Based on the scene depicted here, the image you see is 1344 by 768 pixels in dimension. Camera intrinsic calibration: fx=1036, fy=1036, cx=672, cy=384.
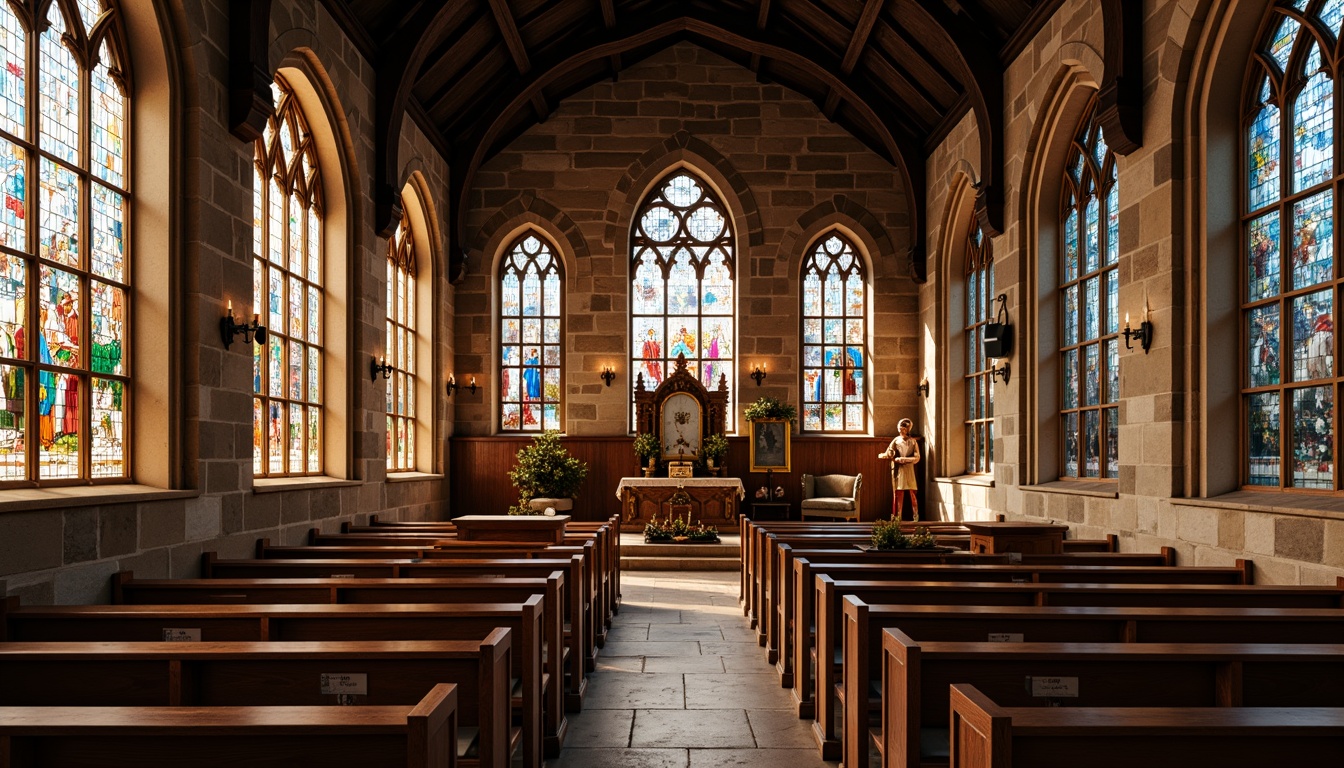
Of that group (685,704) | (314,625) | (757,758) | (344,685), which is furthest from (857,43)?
(344,685)

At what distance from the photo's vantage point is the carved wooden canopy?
42.5 feet

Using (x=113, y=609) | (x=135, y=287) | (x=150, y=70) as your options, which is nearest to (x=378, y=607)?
(x=113, y=609)

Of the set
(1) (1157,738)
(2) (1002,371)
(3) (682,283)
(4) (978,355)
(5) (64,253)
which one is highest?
(3) (682,283)

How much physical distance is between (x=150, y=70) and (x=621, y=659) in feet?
14.2

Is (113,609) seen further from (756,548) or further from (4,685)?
(756,548)

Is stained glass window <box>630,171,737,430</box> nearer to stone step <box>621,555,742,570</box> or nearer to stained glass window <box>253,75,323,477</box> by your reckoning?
stone step <box>621,555,742,570</box>

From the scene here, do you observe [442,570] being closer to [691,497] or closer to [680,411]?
[691,497]

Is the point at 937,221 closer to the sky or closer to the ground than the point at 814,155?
closer to the ground

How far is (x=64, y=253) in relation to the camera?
5.18m

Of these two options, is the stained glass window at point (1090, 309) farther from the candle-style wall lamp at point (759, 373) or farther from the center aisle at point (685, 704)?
the candle-style wall lamp at point (759, 373)

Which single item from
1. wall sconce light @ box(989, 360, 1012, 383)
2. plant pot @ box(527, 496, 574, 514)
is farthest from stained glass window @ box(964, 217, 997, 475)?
plant pot @ box(527, 496, 574, 514)

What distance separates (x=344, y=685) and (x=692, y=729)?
2030 mm

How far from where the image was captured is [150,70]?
5.90 meters

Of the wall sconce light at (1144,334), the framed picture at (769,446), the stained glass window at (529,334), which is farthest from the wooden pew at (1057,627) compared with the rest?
the stained glass window at (529,334)
